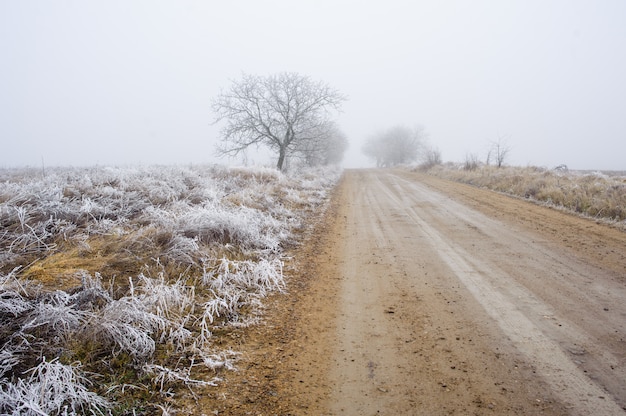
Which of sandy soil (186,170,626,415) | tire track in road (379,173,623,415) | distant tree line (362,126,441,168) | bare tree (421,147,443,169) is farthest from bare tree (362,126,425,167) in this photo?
tire track in road (379,173,623,415)

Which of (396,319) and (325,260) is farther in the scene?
(325,260)

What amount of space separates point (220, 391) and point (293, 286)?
6.86ft

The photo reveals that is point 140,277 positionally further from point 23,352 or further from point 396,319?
point 396,319

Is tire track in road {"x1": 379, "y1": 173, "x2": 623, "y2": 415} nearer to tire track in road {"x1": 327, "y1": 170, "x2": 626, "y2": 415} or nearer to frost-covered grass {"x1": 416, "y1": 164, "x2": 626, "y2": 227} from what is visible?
tire track in road {"x1": 327, "y1": 170, "x2": 626, "y2": 415}

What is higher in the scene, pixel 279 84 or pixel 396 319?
pixel 279 84

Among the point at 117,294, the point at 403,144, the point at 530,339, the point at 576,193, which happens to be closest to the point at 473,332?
the point at 530,339

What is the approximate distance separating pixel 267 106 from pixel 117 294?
18.0 m

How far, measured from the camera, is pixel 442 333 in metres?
3.13

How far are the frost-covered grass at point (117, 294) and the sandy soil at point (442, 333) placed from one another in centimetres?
41

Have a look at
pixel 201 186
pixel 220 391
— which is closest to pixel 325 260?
pixel 220 391

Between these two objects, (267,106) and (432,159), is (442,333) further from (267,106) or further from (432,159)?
(432,159)

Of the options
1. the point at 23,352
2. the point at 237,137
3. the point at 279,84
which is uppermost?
the point at 279,84

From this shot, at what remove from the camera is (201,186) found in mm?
9469

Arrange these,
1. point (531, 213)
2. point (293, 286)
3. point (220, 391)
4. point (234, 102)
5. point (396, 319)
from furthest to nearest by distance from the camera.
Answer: point (234, 102)
point (531, 213)
point (293, 286)
point (396, 319)
point (220, 391)
